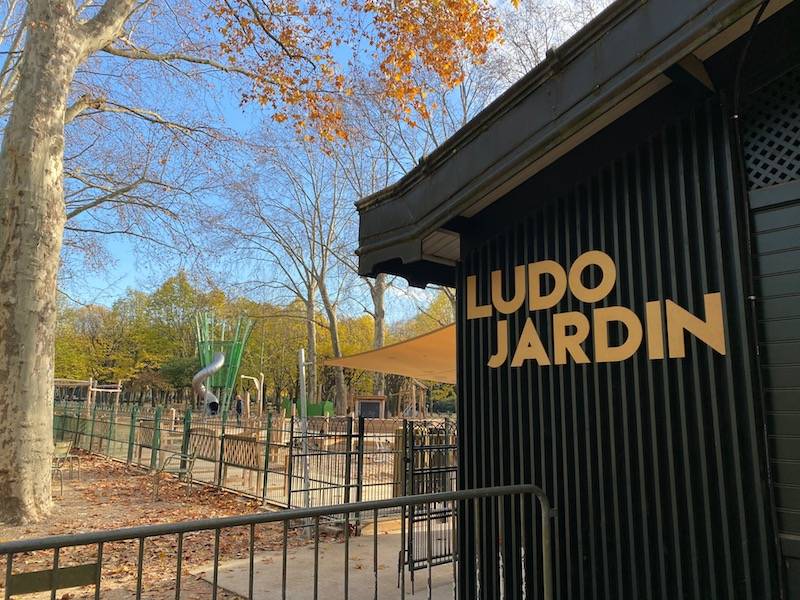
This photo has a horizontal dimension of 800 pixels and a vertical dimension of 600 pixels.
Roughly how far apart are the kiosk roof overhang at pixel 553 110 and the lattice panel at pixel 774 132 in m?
0.37

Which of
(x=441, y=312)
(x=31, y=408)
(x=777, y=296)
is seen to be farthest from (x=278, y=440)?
(x=441, y=312)

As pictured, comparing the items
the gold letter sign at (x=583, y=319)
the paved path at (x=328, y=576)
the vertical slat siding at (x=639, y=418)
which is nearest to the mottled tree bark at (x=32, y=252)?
the paved path at (x=328, y=576)

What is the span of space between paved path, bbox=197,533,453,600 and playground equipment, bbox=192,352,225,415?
25.6 meters

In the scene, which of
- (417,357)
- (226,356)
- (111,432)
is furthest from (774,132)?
(226,356)

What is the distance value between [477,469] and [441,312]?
4438 cm

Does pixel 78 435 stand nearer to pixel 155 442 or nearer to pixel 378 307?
pixel 155 442

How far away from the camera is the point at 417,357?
9.90m

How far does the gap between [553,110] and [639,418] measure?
1.96 m

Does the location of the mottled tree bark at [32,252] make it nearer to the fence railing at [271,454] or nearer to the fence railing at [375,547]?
the fence railing at [271,454]

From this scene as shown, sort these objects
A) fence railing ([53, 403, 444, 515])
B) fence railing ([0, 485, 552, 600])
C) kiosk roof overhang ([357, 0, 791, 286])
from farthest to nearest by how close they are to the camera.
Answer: fence railing ([53, 403, 444, 515]), kiosk roof overhang ([357, 0, 791, 286]), fence railing ([0, 485, 552, 600])

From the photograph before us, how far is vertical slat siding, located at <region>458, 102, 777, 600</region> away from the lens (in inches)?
130

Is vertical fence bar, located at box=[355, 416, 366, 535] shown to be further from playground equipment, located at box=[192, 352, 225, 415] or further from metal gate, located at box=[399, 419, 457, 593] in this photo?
playground equipment, located at box=[192, 352, 225, 415]

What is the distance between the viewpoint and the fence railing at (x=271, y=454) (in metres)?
9.84

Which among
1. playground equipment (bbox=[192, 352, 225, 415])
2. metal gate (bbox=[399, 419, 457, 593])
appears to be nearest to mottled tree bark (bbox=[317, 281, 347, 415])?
playground equipment (bbox=[192, 352, 225, 415])
